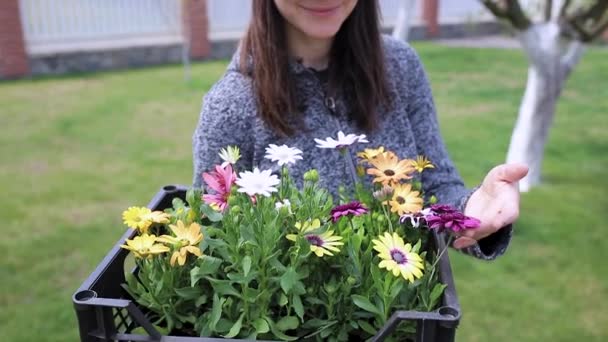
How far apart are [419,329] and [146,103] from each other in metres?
5.67

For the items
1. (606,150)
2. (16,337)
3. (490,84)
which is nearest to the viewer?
(16,337)

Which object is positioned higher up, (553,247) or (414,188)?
(414,188)

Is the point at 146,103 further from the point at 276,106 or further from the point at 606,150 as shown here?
the point at 276,106

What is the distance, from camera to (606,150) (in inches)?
187

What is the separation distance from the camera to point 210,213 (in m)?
0.77

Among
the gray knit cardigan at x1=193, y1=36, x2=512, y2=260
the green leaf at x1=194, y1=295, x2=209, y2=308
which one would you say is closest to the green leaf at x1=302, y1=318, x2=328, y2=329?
the green leaf at x1=194, y1=295, x2=209, y2=308

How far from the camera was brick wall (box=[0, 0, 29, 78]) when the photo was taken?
7.27 metres

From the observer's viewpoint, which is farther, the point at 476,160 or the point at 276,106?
the point at 476,160

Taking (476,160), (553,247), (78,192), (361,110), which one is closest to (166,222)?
(361,110)

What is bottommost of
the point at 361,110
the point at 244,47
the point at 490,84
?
the point at 490,84

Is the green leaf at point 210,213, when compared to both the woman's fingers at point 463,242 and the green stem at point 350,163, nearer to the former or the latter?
the green stem at point 350,163

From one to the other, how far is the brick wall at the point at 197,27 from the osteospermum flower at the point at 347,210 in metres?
8.00

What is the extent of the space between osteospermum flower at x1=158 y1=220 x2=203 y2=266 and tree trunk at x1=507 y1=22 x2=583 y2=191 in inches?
126

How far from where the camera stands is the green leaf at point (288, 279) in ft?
2.19
